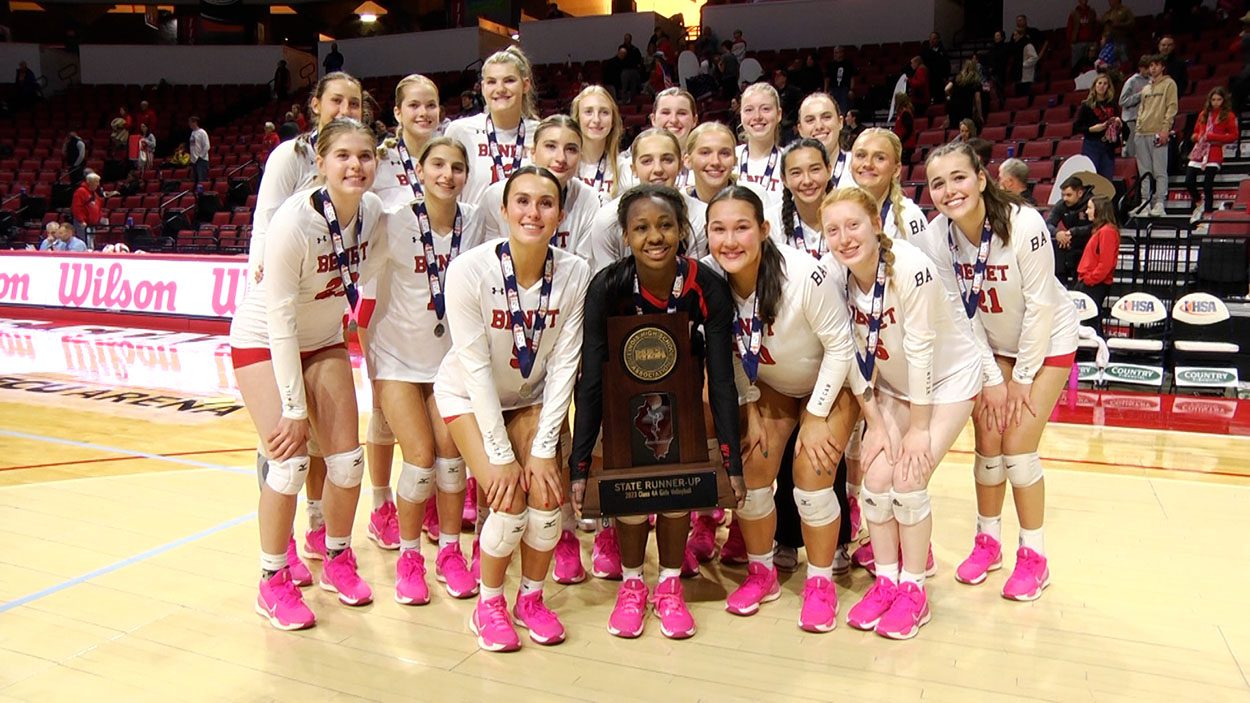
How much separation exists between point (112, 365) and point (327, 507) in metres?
6.25

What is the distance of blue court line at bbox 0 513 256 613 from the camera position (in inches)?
148

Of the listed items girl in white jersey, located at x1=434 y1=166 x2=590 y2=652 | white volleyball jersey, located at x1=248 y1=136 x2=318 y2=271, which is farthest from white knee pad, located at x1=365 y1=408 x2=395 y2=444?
white volleyball jersey, located at x1=248 y1=136 x2=318 y2=271

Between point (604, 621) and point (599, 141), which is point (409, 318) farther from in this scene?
point (604, 621)

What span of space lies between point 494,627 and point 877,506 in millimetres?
1458

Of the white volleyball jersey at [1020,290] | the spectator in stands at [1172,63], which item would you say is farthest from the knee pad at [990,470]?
the spectator in stands at [1172,63]

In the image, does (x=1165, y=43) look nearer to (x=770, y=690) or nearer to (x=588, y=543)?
(x=588, y=543)

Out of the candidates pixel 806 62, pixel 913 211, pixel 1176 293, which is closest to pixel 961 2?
pixel 806 62

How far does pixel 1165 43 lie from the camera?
34.1ft

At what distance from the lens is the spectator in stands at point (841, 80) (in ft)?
43.3

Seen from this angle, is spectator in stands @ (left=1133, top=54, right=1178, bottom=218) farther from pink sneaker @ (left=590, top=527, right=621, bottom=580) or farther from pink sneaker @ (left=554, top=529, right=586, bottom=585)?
pink sneaker @ (left=554, top=529, right=586, bottom=585)

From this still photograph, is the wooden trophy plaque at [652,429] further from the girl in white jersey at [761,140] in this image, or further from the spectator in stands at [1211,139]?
the spectator in stands at [1211,139]

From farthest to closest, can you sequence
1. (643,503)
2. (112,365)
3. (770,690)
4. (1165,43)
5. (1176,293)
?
(1165,43)
(112,365)
(1176,293)
(643,503)
(770,690)

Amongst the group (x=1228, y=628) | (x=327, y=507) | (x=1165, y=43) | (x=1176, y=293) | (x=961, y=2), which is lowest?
(x=1228, y=628)

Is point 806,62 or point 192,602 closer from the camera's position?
point 192,602
